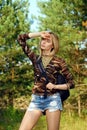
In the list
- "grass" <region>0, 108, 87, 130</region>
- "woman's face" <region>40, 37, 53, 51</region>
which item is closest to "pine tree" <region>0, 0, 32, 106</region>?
"grass" <region>0, 108, 87, 130</region>

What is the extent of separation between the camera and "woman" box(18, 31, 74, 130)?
158 inches

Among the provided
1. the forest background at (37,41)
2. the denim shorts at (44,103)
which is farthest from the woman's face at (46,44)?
the forest background at (37,41)

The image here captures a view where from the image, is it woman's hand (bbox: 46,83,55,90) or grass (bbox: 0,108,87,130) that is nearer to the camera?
woman's hand (bbox: 46,83,55,90)

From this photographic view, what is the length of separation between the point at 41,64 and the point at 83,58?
19.5 m

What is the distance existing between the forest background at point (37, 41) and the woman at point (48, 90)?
17.4 meters

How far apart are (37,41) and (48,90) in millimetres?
24612

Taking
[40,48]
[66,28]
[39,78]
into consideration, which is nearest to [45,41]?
[40,48]

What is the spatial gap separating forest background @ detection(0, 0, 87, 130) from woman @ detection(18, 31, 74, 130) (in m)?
17.4

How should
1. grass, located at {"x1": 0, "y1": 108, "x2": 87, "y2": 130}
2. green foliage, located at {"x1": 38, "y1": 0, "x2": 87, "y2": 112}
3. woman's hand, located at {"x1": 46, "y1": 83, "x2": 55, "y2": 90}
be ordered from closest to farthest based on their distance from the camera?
woman's hand, located at {"x1": 46, "y1": 83, "x2": 55, "y2": 90}
grass, located at {"x1": 0, "y1": 108, "x2": 87, "y2": 130}
green foliage, located at {"x1": 38, "y1": 0, "x2": 87, "y2": 112}

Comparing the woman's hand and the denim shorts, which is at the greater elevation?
the woman's hand

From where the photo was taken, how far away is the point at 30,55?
13.9 feet

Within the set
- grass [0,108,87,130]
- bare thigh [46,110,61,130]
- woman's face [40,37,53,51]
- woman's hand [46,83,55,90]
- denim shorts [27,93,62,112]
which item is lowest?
→ grass [0,108,87,130]

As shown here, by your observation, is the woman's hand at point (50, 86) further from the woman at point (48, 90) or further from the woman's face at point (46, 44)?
the woman's face at point (46, 44)

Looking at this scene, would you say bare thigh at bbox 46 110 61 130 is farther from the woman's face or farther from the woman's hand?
the woman's face
